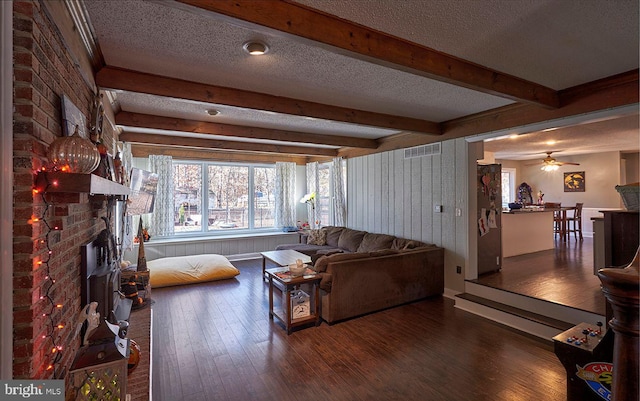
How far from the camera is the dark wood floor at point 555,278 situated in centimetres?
339

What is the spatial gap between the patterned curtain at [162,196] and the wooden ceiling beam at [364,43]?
→ 5.43m

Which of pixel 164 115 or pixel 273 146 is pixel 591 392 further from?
Result: pixel 273 146

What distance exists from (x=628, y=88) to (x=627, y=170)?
23.5ft

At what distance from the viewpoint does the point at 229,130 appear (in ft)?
15.2

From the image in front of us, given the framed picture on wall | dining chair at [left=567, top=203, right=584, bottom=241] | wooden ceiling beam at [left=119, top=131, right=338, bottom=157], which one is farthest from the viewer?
the framed picture on wall

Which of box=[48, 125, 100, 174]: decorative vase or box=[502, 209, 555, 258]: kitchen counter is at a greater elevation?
box=[48, 125, 100, 174]: decorative vase

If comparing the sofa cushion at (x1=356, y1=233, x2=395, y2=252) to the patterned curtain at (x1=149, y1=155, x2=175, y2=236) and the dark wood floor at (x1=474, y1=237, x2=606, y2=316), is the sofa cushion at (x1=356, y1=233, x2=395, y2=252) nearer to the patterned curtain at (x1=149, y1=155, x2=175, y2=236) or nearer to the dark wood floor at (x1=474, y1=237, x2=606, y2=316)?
the dark wood floor at (x1=474, y1=237, x2=606, y2=316)

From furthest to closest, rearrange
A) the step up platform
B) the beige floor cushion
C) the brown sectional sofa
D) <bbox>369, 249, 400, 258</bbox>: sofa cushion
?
1. the beige floor cushion
2. <bbox>369, 249, 400, 258</bbox>: sofa cushion
3. the brown sectional sofa
4. the step up platform

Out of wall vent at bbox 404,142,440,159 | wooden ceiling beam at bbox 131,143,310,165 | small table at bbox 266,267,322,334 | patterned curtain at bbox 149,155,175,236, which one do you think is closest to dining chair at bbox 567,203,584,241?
wall vent at bbox 404,142,440,159

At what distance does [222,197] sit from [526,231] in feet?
21.6

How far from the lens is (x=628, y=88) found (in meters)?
2.77

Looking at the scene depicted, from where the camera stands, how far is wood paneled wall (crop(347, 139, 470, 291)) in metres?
4.27

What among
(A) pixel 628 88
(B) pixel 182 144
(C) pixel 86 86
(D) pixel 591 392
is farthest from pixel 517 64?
(B) pixel 182 144

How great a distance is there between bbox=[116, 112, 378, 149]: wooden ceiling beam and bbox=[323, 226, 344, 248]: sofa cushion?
73.5 inches
